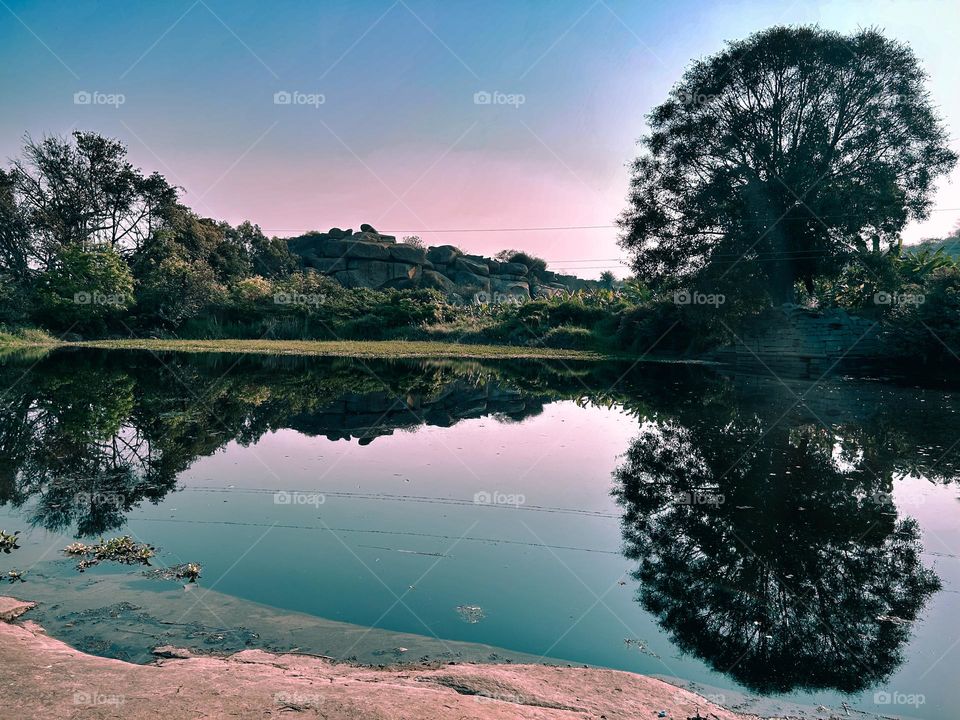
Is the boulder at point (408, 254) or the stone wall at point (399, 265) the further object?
the boulder at point (408, 254)

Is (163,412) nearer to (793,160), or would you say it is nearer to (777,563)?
(777,563)

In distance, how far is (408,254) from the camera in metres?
67.1

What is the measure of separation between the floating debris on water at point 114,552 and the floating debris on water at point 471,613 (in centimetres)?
305

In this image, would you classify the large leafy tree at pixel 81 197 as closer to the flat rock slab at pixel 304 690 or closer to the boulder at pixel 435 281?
the boulder at pixel 435 281

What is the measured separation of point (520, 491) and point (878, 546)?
4.33 metres

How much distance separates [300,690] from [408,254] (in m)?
65.5

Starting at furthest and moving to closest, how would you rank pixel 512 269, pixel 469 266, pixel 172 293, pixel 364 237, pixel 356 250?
pixel 512 269, pixel 469 266, pixel 364 237, pixel 356 250, pixel 172 293

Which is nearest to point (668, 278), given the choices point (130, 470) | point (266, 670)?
point (130, 470)

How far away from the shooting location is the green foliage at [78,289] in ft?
134

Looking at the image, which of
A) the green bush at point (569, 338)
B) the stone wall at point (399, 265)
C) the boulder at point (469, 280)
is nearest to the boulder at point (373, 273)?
the stone wall at point (399, 265)

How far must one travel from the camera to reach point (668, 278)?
35.7 metres

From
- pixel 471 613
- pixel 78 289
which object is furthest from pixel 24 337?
pixel 471 613

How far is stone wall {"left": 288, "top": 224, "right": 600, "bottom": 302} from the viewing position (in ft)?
214

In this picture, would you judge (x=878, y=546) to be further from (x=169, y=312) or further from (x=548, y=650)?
(x=169, y=312)
